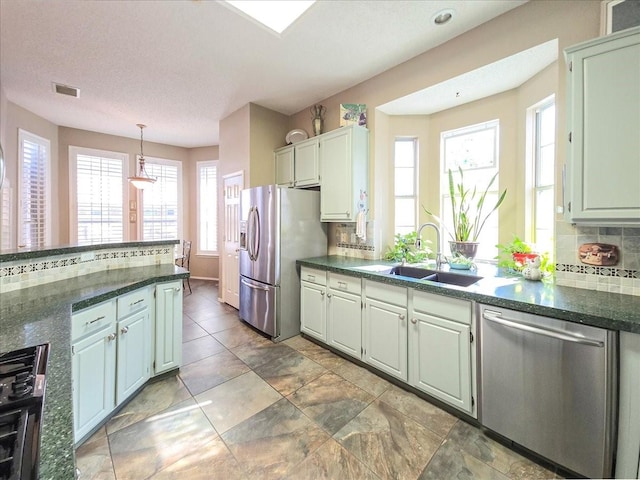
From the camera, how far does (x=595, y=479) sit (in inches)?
53.4

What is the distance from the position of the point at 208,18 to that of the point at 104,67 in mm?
1533

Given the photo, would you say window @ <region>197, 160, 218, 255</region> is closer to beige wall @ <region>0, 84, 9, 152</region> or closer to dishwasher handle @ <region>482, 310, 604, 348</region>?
beige wall @ <region>0, 84, 9, 152</region>

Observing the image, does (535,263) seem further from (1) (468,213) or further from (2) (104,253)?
(2) (104,253)

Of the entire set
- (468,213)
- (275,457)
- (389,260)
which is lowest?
(275,457)

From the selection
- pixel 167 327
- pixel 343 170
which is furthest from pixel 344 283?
pixel 167 327

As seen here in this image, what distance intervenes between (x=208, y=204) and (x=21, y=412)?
5.75 metres

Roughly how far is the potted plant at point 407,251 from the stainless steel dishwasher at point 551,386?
3.88 feet

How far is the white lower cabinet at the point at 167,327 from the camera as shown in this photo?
2234 millimetres

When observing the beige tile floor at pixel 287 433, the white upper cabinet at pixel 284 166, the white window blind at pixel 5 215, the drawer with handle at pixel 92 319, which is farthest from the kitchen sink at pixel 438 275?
the white window blind at pixel 5 215

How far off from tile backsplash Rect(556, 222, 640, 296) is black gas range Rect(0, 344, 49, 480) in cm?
258

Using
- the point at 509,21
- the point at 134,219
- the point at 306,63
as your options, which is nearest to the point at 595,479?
the point at 509,21

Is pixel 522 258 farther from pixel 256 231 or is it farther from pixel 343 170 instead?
pixel 256 231

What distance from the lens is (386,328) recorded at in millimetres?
2277

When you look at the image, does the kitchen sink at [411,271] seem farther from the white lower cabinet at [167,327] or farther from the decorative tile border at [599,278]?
the white lower cabinet at [167,327]
